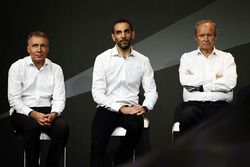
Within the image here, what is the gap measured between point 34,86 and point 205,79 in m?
1.39

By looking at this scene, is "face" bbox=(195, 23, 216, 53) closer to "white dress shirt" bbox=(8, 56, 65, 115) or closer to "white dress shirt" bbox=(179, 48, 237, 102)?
"white dress shirt" bbox=(179, 48, 237, 102)

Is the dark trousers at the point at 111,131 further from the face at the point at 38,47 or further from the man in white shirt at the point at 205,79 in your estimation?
the face at the point at 38,47

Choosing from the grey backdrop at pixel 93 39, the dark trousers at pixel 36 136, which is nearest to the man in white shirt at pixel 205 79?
the grey backdrop at pixel 93 39

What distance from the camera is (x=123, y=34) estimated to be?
391cm

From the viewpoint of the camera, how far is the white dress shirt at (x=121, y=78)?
12.7ft

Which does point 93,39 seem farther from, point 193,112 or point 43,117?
point 193,112

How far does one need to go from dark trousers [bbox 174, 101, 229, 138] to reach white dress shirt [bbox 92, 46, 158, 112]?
0.90ft

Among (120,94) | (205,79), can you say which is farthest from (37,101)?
(205,79)

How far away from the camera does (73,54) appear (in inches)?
191

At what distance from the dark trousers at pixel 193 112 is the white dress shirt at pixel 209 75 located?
0.24ft

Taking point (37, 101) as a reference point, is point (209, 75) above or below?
above

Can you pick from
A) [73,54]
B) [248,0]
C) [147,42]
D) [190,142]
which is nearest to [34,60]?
[73,54]

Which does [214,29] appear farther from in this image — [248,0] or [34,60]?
[34,60]

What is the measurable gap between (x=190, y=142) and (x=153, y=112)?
14.9 feet
